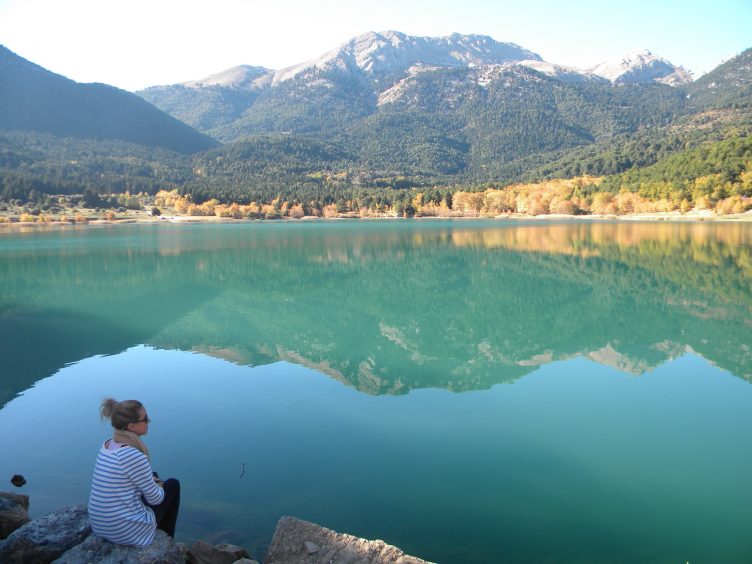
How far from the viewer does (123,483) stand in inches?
156

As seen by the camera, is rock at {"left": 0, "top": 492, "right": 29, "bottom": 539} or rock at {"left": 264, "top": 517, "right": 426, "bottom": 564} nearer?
rock at {"left": 264, "top": 517, "right": 426, "bottom": 564}

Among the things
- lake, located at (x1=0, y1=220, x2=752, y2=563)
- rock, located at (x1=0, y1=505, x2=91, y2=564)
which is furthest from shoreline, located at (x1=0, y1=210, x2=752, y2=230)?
rock, located at (x1=0, y1=505, x2=91, y2=564)

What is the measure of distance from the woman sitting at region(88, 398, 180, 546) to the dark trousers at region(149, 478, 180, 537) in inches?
12.3

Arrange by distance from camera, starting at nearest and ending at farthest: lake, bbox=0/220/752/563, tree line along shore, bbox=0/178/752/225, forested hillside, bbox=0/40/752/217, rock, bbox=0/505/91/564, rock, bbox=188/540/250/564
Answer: rock, bbox=0/505/91/564, rock, bbox=188/540/250/564, lake, bbox=0/220/752/563, forested hillside, bbox=0/40/752/217, tree line along shore, bbox=0/178/752/225

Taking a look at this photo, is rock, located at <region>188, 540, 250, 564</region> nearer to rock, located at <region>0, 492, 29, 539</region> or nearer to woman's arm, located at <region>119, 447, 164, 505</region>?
woman's arm, located at <region>119, 447, 164, 505</region>

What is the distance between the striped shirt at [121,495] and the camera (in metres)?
3.92

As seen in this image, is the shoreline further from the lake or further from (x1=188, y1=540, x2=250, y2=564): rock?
(x1=188, y1=540, x2=250, y2=564): rock

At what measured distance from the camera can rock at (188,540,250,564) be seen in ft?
14.5

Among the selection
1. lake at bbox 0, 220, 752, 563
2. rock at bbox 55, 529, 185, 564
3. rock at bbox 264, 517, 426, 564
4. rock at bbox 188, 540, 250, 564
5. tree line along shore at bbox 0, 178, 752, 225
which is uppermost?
tree line along shore at bbox 0, 178, 752, 225

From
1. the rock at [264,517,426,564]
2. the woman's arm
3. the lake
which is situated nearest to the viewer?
the woman's arm

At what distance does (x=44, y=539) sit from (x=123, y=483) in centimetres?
110

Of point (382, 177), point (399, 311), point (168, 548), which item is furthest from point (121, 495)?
point (382, 177)

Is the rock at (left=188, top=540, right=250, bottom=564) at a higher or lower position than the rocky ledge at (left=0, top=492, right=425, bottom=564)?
lower

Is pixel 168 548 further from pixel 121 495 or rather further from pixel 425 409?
pixel 425 409
